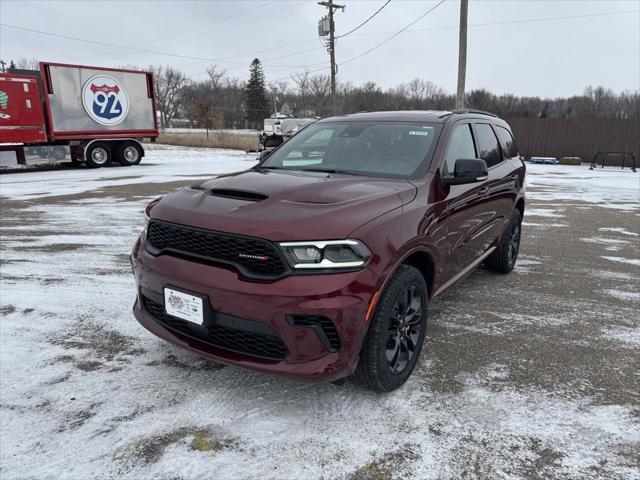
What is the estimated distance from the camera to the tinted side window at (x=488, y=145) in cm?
436

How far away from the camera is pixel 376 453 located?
235 cm

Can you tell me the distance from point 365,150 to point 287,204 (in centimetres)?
129

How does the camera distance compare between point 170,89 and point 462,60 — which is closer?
point 462,60

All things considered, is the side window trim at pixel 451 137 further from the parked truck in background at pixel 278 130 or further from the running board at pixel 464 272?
the parked truck in background at pixel 278 130

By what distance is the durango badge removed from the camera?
17.3m

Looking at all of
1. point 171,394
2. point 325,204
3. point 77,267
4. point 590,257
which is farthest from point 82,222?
point 590,257

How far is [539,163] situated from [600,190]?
488 inches

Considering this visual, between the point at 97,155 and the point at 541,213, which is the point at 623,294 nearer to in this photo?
the point at 541,213

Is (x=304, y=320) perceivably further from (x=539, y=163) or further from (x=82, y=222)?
(x=539, y=163)

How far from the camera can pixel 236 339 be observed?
252 cm

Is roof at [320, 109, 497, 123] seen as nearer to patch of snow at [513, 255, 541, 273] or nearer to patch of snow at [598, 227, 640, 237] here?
patch of snow at [513, 255, 541, 273]

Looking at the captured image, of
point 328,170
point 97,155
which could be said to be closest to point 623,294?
point 328,170

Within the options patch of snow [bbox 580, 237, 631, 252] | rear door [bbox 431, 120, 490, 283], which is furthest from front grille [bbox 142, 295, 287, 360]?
patch of snow [bbox 580, 237, 631, 252]

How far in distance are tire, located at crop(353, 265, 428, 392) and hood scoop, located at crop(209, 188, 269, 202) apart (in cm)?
92
